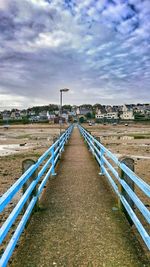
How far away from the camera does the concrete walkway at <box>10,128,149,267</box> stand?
329 cm

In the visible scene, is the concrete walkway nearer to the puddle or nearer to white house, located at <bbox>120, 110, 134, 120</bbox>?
the puddle

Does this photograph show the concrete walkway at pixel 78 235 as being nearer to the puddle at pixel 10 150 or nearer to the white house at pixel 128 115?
the puddle at pixel 10 150

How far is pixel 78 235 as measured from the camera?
395cm

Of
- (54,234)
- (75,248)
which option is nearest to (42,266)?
(75,248)

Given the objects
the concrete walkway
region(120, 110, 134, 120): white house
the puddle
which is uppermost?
region(120, 110, 134, 120): white house

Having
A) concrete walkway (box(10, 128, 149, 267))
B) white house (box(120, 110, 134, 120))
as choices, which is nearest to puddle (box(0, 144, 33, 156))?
concrete walkway (box(10, 128, 149, 267))

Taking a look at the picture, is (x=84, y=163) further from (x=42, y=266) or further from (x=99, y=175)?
(x=42, y=266)

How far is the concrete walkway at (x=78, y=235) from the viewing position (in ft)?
10.8

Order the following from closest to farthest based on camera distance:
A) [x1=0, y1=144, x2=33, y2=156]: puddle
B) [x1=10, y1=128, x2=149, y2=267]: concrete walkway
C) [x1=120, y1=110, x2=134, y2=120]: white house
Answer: [x1=10, y1=128, x2=149, y2=267]: concrete walkway
[x1=0, y1=144, x2=33, y2=156]: puddle
[x1=120, y1=110, x2=134, y2=120]: white house

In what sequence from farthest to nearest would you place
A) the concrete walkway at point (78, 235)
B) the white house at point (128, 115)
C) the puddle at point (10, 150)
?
the white house at point (128, 115), the puddle at point (10, 150), the concrete walkway at point (78, 235)

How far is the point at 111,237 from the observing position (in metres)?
3.91

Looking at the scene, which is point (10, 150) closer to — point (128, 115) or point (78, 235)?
point (78, 235)

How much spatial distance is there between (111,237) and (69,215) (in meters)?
1.08

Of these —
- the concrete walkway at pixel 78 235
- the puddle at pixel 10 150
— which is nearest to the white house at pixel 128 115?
the puddle at pixel 10 150
